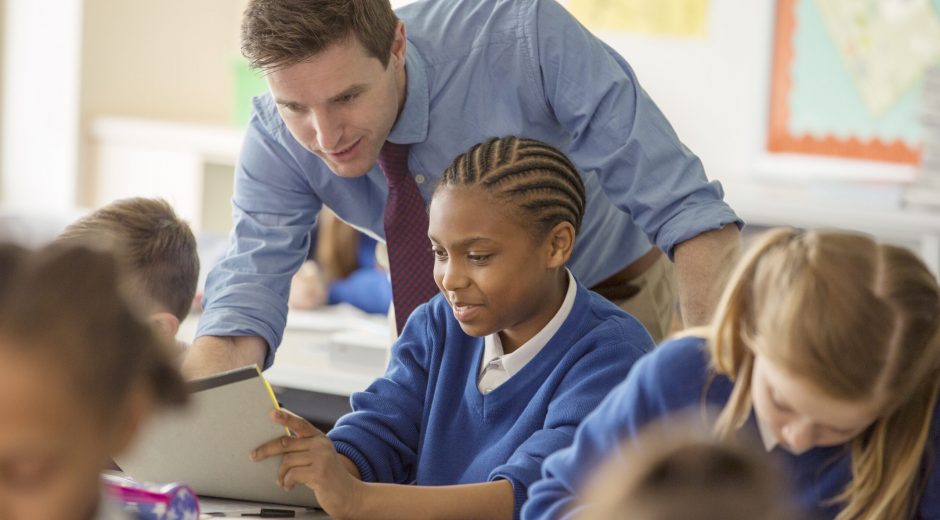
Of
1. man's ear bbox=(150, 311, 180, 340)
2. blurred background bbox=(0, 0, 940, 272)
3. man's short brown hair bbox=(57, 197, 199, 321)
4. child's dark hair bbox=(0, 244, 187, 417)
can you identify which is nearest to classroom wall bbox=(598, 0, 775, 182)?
blurred background bbox=(0, 0, 940, 272)

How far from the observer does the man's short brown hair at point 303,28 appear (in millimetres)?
1602

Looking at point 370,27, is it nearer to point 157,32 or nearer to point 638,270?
point 638,270

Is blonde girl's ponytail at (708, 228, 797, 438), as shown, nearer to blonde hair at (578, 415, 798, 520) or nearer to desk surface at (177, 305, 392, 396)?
blonde hair at (578, 415, 798, 520)

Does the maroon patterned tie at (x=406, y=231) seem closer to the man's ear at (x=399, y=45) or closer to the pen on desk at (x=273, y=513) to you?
the man's ear at (x=399, y=45)

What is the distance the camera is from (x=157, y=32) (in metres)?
4.32

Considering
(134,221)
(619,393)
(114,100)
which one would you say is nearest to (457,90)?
(134,221)

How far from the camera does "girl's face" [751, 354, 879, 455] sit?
1.11 m

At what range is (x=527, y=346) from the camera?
155cm

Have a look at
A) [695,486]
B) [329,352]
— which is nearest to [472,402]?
[695,486]

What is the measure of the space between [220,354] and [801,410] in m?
0.89

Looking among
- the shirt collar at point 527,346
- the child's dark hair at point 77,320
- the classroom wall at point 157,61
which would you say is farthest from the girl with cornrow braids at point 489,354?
the classroom wall at point 157,61

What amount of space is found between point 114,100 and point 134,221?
8.48ft

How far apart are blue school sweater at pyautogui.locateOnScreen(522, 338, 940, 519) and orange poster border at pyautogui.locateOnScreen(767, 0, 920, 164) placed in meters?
2.45

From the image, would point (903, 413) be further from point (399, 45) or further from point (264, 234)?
point (264, 234)
